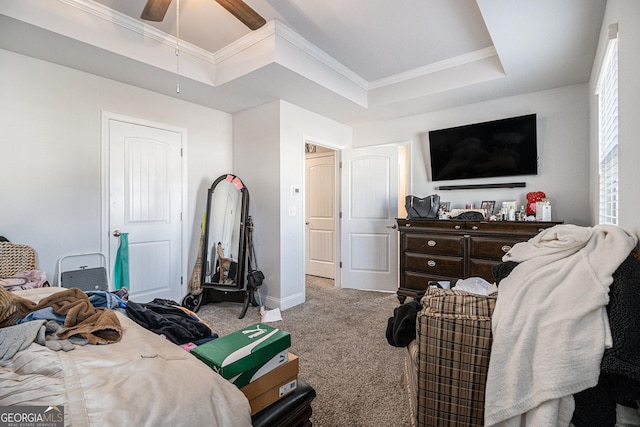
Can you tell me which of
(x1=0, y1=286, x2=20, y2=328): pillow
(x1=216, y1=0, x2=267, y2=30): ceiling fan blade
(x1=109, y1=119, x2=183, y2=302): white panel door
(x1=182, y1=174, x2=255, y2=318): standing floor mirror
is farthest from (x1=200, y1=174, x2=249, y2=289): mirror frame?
(x1=0, y1=286, x2=20, y2=328): pillow

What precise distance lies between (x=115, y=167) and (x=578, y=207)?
480 cm

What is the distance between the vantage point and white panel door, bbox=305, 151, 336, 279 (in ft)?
17.0

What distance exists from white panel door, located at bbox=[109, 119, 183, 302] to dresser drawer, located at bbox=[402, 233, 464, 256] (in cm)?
273

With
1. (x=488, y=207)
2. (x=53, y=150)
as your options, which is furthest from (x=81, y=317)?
(x=488, y=207)

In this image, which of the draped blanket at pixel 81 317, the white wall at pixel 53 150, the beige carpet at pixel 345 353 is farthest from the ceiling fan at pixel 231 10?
the beige carpet at pixel 345 353

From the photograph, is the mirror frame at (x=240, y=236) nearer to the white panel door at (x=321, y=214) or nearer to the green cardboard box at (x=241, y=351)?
the white panel door at (x=321, y=214)

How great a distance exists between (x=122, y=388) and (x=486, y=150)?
154 inches

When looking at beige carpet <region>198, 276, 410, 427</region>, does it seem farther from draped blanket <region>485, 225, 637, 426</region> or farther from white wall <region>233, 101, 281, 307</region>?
draped blanket <region>485, 225, 637, 426</region>

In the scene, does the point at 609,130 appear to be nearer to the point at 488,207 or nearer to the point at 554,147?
the point at 554,147

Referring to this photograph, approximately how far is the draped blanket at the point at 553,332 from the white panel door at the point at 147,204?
3.38 m

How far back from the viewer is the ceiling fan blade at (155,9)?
6.02ft

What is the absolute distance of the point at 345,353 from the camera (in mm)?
2455

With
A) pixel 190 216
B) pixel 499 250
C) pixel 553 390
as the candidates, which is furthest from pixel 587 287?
pixel 190 216

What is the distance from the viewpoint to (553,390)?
3.12 feet
